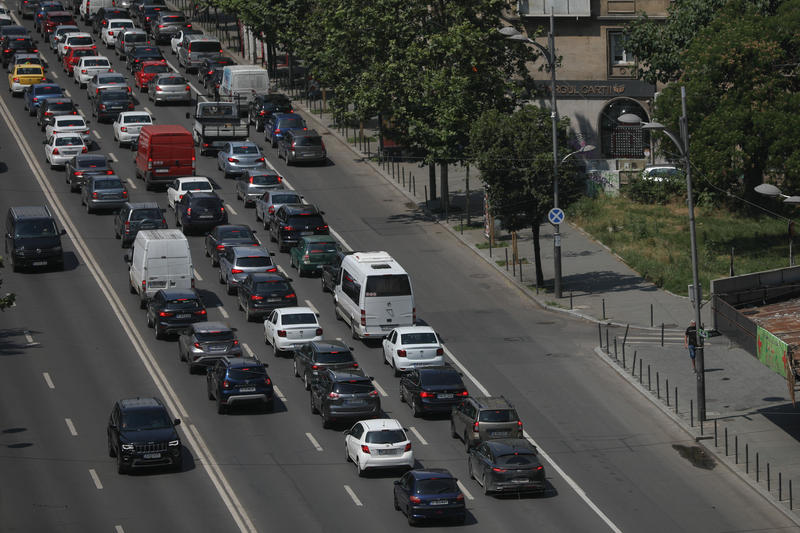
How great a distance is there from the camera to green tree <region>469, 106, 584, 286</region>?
189 feet

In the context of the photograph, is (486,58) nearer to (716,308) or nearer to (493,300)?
(493,300)

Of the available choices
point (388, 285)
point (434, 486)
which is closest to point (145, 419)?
point (434, 486)

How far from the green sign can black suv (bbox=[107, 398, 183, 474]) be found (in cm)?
1660

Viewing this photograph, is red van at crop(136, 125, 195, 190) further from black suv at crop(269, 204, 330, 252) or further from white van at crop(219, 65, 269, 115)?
white van at crop(219, 65, 269, 115)

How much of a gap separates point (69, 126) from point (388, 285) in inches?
1216

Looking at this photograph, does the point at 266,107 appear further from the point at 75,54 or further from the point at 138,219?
the point at 138,219

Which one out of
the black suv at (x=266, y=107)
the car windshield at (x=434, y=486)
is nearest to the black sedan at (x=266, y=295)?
the car windshield at (x=434, y=486)

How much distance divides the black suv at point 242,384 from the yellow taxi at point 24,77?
50285 mm

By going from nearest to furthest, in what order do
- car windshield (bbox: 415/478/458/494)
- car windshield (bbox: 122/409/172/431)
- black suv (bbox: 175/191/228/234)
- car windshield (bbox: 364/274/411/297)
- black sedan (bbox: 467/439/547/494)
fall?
car windshield (bbox: 415/478/458/494)
black sedan (bbox: 467/439/547/494)
car windshield (bbox: 122/409/172/431)
car windshield (bbox: 364/274/411/297)
black suv (bbox: 175/191/228/234)

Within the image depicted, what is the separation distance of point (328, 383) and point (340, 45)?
3025 cm

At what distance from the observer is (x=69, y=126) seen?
74875mm

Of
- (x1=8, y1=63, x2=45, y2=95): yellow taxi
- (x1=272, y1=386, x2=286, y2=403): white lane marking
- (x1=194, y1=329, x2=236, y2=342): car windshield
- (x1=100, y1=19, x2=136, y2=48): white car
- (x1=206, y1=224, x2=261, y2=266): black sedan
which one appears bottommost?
(x1=272, y1=386, x2=286, y2=403): white lane marking

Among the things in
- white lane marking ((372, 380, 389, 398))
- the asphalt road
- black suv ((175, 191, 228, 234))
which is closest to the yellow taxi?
the asphalt road

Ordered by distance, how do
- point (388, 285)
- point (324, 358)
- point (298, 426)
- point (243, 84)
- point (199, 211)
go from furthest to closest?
1. point (243, 84)
2. point (199, 211)
3. point (388, 285)
4. point (324, 358)
5. point (298, 426)
